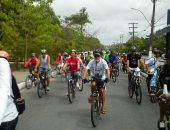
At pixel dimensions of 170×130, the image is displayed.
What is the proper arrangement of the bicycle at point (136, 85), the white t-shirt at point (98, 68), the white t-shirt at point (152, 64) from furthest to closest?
the white t-shirt at point (152, 64) → the bicycle at point (136, 85) → the white t-shirt at point (98, 68)

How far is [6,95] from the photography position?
3629 mm

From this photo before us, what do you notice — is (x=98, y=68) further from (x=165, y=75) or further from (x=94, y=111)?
(x=165, y=75)

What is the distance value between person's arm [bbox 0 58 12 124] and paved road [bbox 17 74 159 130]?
19.3 ft

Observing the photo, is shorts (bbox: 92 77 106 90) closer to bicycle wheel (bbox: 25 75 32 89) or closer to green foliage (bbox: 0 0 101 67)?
bicycle wheel (bbox: 25 75 32 89)

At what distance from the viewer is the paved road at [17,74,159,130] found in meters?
9.85

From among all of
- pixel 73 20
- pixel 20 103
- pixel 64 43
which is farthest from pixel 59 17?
pixel 20 103

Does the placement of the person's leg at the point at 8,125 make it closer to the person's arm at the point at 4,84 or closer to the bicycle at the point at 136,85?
the person's arm at the point at 4,84

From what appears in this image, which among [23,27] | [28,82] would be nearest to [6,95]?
[28,82]

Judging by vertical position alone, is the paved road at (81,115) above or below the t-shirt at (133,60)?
below

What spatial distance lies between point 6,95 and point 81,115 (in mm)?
7952

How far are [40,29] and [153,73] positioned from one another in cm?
2007

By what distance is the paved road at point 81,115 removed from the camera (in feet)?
32.3

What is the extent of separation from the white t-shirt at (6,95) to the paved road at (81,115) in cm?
558

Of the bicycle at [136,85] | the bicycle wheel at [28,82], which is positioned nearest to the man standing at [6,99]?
the bicycle at [136,85]
